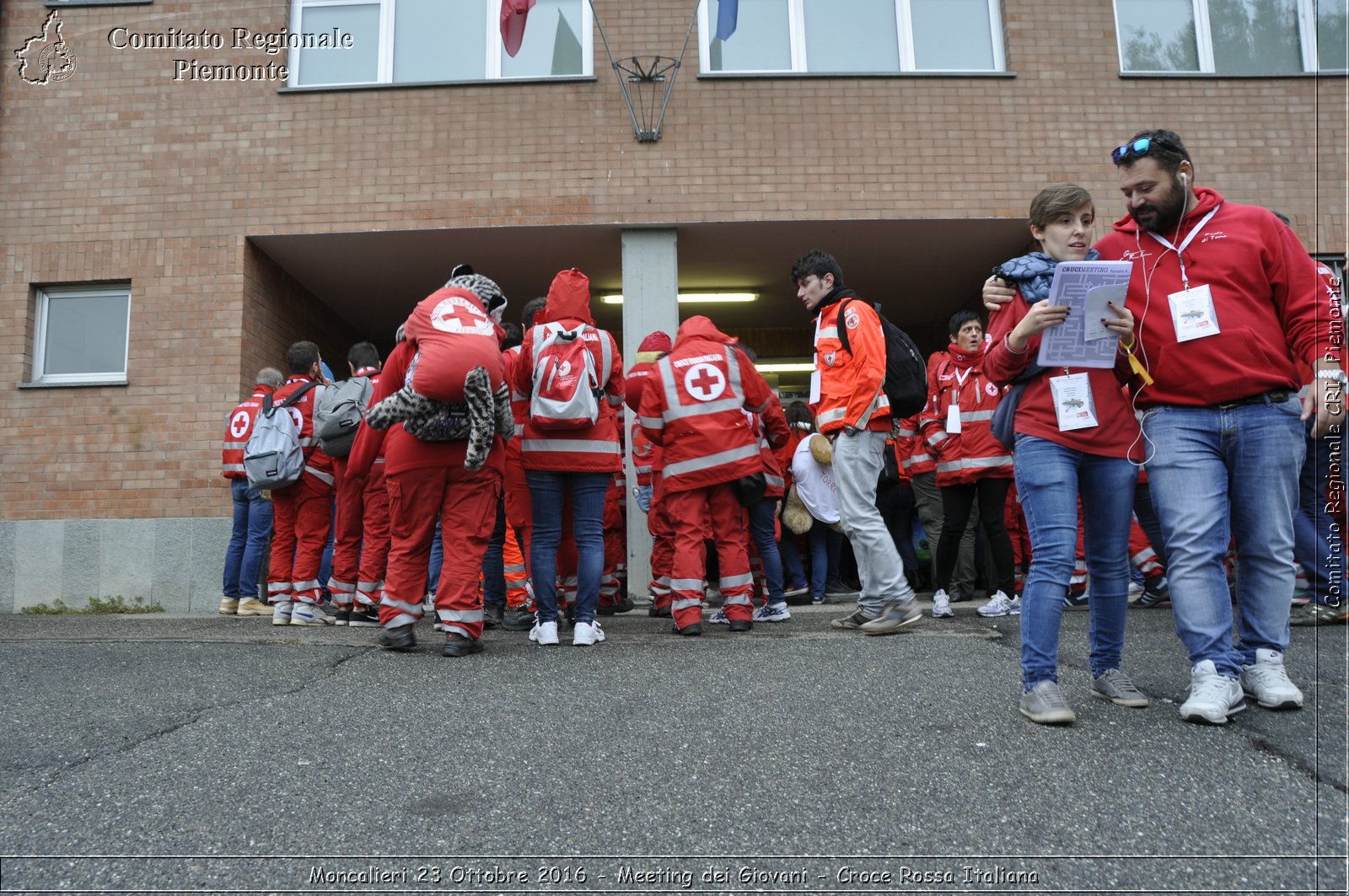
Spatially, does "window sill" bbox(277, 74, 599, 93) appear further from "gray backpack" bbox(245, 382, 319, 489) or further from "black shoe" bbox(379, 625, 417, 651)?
"black shoe" bbox(379, 625, 417, 651)

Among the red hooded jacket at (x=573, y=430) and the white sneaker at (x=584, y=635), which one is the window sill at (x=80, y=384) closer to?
the red hooded jacket at (x=573, y=430)

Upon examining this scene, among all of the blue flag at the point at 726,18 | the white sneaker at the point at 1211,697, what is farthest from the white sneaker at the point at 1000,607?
the blue flag at the point at 726,18

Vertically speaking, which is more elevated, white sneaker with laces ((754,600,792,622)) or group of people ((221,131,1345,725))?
group of people ((221,131,1345,725))

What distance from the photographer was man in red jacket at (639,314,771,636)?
5.79 meters

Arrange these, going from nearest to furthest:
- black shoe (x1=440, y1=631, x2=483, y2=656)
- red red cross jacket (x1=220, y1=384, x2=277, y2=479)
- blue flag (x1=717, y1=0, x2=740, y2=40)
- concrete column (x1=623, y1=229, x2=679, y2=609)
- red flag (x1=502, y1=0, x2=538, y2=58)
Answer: black shoe (x1=440, y1=631, x2=483, y2=656), red red cross jacket (x1=220, y1=384, x2=277, y2=479), blue flag (x1=717, y1=0, x2=740, y2=40), red flag (x1=502, y1=0, x2=538, y2=58), concrete column (x1=623, y1=229, x2=679, y2=609)

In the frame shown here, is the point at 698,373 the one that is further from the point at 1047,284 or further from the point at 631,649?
the point at 1047,284

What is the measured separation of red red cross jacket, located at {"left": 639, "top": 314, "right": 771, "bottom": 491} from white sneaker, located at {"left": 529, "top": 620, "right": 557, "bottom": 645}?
3.87 ft

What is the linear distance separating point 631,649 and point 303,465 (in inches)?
139

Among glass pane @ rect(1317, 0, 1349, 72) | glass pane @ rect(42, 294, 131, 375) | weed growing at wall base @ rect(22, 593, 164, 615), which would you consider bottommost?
weed growing at wall base @ rect(22, 593, 164, 615)

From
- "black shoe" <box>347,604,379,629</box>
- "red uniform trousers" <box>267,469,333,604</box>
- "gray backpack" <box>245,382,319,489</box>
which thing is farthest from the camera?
"red uniform trousers" <box>267,469,333,604</box>

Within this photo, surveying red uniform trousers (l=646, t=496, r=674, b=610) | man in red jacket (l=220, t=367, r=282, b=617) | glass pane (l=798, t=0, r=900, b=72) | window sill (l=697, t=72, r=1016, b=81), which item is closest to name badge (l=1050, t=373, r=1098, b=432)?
red uniform trousers (l=646, t=496, r=674, b=610)

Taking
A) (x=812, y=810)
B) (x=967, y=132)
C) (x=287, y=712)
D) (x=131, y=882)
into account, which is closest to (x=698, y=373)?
(x=287, y=712)

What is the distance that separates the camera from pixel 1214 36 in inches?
376

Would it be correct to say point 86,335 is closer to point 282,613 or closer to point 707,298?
point 282,613
